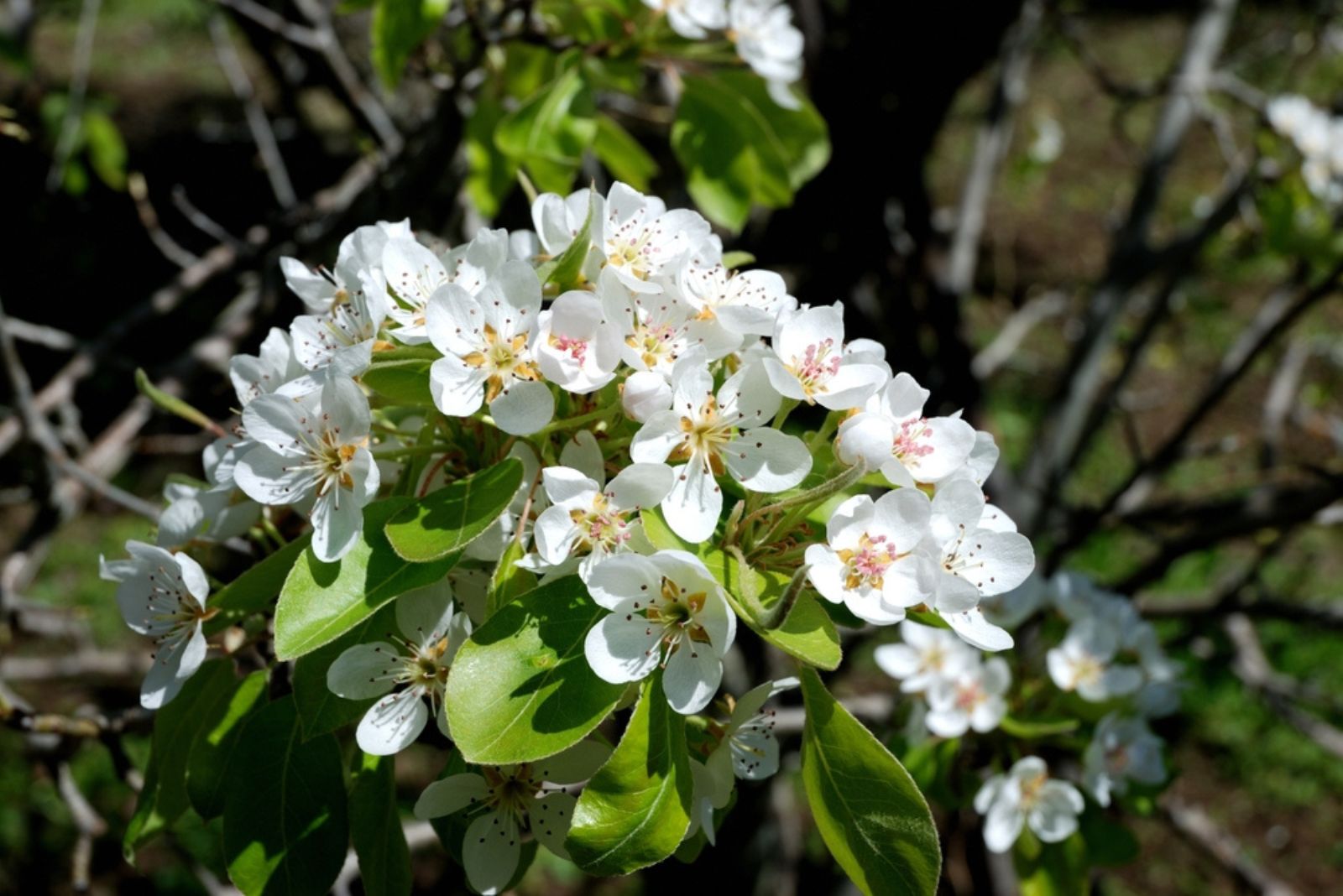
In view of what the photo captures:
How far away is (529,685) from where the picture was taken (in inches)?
37.9

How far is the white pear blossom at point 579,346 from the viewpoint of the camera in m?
0.99

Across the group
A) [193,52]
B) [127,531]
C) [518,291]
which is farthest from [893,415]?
[193,52]

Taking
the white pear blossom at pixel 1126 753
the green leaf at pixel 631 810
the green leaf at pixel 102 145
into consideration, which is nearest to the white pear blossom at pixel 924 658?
the white pear blossom at pixel 1126 753

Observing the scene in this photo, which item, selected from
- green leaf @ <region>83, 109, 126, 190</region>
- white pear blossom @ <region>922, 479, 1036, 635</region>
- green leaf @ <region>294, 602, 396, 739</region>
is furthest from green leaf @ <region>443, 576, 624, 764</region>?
green leaf @ <region>83, 109, 126, 190</region>

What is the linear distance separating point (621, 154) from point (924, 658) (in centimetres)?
103

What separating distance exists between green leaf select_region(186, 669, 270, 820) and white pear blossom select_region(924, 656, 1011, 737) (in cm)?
96

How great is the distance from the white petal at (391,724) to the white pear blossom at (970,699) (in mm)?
843

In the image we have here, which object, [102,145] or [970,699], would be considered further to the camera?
[102,145]

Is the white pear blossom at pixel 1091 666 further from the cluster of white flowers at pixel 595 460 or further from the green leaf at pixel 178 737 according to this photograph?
the green leaf at pixel 178 737

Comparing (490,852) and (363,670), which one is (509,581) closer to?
(363,670)

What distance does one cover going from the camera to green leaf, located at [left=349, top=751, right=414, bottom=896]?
1.09 metres

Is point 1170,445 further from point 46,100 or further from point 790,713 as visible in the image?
point 46,100

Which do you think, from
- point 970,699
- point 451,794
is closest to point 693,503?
point 451,794

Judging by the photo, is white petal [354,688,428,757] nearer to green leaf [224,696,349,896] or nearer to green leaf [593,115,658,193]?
green leaf [224,696,349,896]
